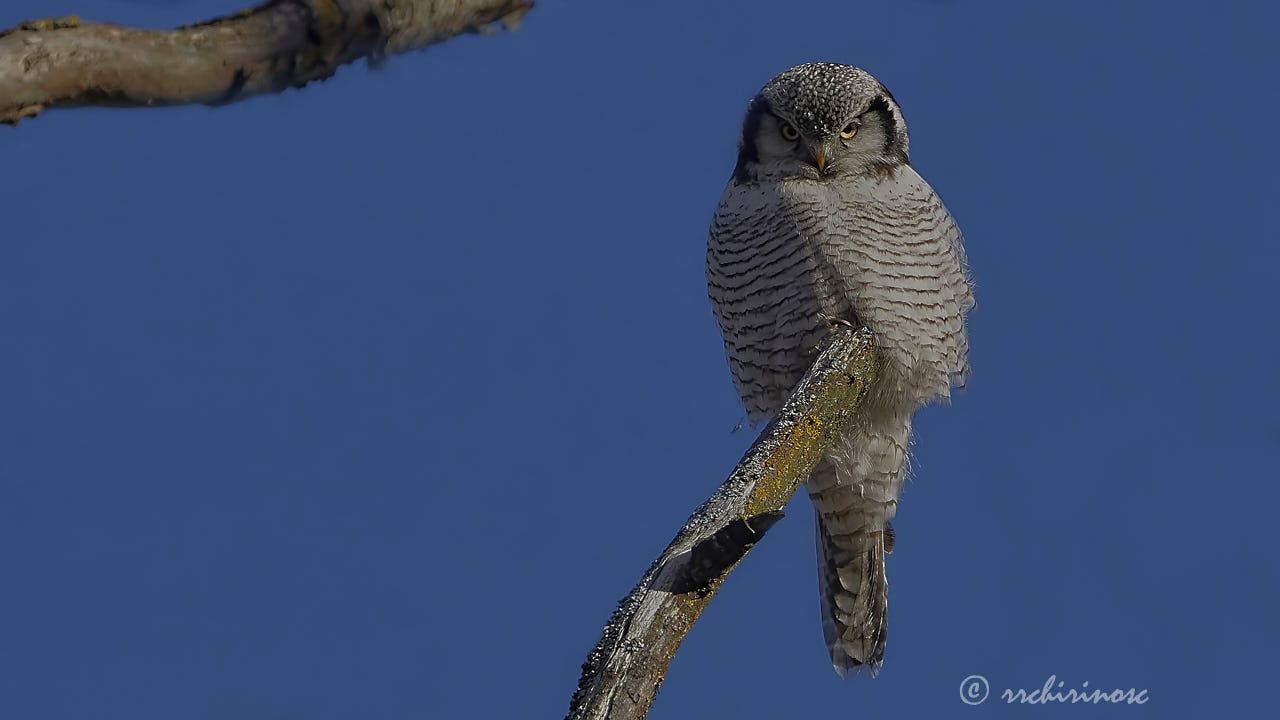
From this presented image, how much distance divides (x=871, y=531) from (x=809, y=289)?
0.99 m

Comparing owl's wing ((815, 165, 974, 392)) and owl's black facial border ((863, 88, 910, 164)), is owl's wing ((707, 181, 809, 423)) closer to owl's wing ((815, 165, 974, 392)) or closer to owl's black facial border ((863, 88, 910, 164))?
owl's wing ((815, 165, 974, 392))

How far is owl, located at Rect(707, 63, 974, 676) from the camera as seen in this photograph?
423 cm

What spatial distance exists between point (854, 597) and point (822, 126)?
1698mm

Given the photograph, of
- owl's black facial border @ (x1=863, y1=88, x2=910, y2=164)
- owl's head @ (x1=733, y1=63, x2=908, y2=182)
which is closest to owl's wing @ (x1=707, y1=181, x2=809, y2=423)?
owl's head @ (x1=733, y1=63, x2=908, y2=182)

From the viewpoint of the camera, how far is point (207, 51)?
168 centimetres

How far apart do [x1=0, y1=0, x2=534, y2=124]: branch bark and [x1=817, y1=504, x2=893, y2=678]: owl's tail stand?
3342 millimetres

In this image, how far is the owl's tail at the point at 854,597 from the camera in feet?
15.1

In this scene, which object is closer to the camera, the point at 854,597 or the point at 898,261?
the point at 898,261

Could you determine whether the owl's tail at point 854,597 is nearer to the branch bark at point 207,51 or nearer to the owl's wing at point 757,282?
the owl's wing at point 757,282

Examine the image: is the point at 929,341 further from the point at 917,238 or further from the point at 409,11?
the point at 409,11

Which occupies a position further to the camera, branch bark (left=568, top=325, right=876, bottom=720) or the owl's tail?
the owl's tail

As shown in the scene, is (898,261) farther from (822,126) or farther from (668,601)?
(668,601)

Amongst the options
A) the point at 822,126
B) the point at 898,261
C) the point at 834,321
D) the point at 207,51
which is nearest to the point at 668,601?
the point at 207,51

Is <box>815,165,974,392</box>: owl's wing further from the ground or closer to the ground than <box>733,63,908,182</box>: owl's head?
closer to the ground
